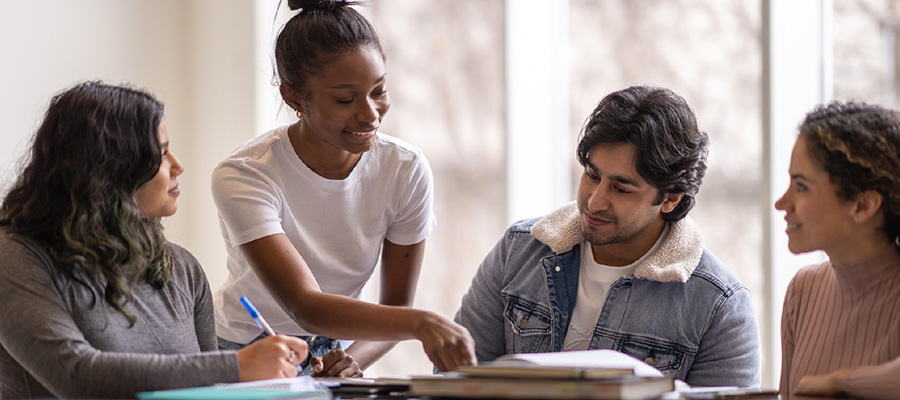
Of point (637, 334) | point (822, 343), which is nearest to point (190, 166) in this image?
point (637, 334)

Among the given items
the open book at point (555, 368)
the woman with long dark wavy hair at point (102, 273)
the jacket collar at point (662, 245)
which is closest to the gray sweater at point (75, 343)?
the woman with long dark wavy hair at point (102, 273)

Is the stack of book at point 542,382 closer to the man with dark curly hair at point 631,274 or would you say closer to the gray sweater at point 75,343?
the gray sweater at point 75,343

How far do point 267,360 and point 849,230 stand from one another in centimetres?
88

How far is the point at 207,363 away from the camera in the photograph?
1.28 meters

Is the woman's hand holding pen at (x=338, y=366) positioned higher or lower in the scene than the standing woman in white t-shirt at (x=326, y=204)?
lower

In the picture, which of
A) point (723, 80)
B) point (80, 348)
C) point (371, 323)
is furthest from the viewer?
point (723, 80)

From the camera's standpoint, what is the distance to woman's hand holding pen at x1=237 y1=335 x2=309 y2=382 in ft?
4.25

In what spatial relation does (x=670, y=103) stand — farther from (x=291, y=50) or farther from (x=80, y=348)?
(x=80, y=348)

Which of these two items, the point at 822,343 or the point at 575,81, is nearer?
the point at 822,343

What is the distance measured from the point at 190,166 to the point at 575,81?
1392 millimetres

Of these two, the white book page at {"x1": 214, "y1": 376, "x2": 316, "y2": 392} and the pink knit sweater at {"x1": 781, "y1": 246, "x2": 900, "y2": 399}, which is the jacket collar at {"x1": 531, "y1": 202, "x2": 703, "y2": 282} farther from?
the white book page at {"x1": 214, "y1": 376, "x2": 316, "y2": 392}

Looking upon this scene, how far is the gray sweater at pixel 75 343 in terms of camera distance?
48.6 inches

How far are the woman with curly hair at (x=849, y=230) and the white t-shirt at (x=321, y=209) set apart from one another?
2.56 ft

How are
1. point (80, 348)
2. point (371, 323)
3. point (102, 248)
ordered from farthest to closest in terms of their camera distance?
point (371, 323)
point (102, 248)
point (80, 348)
